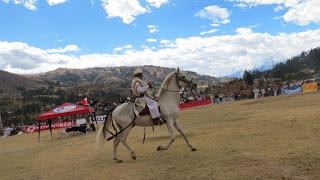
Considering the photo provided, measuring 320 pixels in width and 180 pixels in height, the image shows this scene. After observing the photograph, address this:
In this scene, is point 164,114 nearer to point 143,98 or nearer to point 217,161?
point 143,98

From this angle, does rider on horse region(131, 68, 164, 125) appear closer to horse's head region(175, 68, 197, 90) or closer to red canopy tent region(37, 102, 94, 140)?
horse's head region(175, 68, 197, 90)

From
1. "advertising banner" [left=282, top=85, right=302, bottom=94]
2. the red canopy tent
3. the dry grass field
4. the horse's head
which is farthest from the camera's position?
"advertising banner" [left=282, top=85, right=302, bottom=94]

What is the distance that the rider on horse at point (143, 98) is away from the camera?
49.3ft

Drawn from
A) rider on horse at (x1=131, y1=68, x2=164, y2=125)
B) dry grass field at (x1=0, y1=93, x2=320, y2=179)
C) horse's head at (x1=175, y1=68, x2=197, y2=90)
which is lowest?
dry grass field at (x1=0, y1=93, x2=320, y2=179)

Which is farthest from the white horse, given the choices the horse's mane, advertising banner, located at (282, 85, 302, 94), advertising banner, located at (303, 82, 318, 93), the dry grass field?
advertising banner, located at (282, 85, 302, 94)

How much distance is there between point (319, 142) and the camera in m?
13.6

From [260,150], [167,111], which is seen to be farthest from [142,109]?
A: [260,150]

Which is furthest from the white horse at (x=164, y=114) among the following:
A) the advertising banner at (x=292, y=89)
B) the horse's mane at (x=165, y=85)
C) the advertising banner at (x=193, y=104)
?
the advertising banner at (x=292, y=89)

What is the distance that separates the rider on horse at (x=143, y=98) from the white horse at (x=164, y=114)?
0.20m

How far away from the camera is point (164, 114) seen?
15109 mm

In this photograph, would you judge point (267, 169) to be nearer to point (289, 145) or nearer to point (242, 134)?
point (289, 145)

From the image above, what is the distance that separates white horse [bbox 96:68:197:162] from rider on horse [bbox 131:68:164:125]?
0.20m

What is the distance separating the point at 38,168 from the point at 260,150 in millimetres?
7758

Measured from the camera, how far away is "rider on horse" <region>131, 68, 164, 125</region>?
49.3 feet
